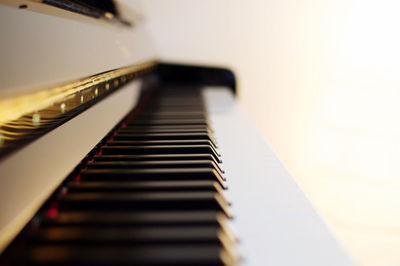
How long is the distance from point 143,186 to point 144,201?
0.05 meters

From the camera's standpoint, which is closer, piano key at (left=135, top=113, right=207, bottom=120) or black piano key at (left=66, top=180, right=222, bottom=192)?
black piano key at (left=66, top=180, right=222, bottom=192)

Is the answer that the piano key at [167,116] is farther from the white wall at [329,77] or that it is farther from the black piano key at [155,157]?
the white wall at [329,77]

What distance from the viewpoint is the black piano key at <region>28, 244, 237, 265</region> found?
36 centimetres

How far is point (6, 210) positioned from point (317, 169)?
Answer: 223cm

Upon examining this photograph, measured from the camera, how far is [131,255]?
1.23ft

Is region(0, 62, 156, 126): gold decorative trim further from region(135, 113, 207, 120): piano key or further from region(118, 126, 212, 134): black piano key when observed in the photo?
region(135, 113, 207, 120): piano key

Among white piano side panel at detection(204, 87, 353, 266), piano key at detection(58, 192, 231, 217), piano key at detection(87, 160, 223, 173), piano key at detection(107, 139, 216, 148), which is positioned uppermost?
piano key at detection(107, 139, 216, 148)

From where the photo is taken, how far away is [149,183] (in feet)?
1.79

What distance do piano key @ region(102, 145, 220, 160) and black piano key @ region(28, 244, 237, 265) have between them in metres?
0.31

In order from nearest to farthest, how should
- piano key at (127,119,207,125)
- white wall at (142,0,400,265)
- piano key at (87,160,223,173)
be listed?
piano key at (87,160,223,173) < piano key at (127,119,207,125) < white wall at (142,0,400,265)

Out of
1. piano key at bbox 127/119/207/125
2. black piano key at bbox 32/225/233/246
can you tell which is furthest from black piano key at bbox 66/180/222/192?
piano key at bbox 127/119/207/125

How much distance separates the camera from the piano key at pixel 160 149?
2.28 ft

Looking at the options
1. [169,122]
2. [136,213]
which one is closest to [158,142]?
[169,122]

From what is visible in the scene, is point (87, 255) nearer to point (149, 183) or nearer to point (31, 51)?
point (149, 183)
